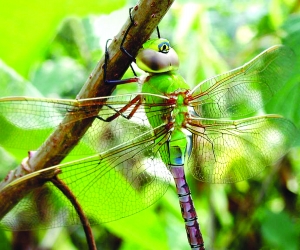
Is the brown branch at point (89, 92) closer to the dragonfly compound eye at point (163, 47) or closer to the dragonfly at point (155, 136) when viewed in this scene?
the dragonfly at point (155, 136)

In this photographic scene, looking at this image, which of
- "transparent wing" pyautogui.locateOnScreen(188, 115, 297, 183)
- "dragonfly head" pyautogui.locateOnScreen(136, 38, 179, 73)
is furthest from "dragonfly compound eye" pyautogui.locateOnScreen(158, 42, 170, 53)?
"transparent wing" pyautogui.locateOnScreen(188, 115, 297, 183)

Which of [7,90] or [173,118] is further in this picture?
[7,90]

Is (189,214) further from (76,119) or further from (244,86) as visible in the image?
(76,119)

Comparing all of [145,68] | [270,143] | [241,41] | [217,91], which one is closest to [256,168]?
[270,143]

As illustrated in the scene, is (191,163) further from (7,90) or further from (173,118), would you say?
(7,90)

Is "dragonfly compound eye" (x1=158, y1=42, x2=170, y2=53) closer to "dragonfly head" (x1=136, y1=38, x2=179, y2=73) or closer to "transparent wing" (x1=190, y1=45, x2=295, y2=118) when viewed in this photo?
"dragonfly head" (x1=136, y1=38, x2=179, y2=73)

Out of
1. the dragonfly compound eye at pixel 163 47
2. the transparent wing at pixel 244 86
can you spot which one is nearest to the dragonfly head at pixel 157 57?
the dragonfly compound eye at pixel 163 47
